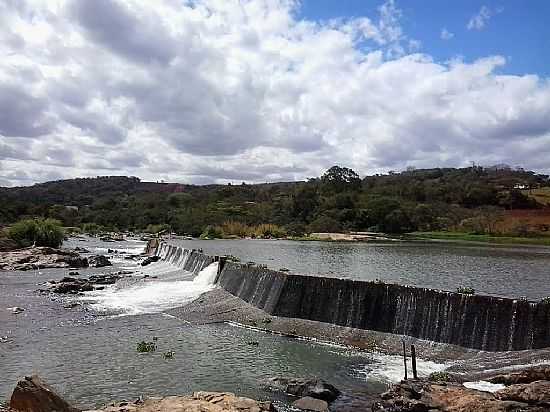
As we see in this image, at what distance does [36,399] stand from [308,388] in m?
7.48

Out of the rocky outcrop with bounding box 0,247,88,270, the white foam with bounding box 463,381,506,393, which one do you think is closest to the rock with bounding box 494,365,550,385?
the white foam with bounding box 463,381,506,393

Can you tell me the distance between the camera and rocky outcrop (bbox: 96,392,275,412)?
12.6 metres

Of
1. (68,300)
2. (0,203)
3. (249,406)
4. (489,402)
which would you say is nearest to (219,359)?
(249,406)

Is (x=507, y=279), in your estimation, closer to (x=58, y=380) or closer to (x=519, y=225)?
(x=58, y=380)

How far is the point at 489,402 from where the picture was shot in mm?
13008


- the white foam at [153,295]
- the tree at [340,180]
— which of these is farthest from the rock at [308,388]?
the tree at [340,180]

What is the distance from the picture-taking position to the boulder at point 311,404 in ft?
48.3

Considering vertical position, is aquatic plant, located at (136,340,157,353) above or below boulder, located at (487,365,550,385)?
below

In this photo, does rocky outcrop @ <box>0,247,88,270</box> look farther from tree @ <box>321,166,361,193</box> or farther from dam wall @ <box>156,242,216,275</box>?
tree @ <box>321,166,361,193</box>

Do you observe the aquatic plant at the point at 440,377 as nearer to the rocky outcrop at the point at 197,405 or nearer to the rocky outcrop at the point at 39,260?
the rocky outcrop at the point at 197,405

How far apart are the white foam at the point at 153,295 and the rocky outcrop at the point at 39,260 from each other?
16217 mm

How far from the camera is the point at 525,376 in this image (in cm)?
1518

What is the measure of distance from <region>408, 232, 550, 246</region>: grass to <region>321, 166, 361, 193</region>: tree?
38.3 meters

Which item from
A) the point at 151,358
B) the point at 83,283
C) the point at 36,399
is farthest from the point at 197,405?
the point at 83,283
